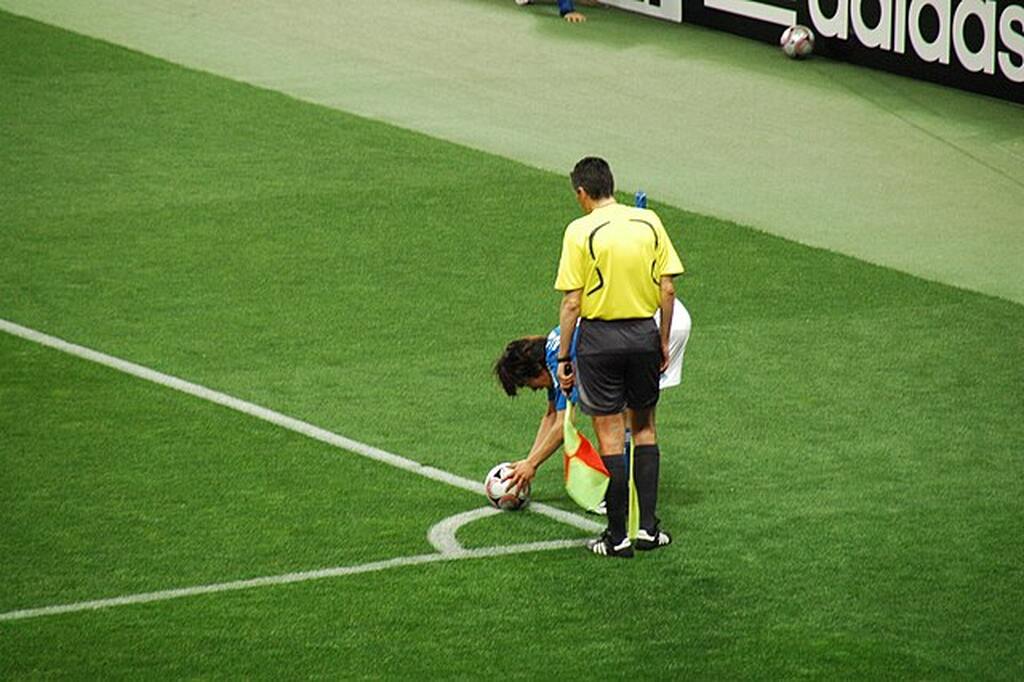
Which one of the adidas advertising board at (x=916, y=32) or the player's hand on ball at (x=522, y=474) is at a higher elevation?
the adidas advertising board at (x=916, y=32)

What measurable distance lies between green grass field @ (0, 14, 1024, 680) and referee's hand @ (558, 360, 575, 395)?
865mm

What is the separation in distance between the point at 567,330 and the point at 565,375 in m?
0.26

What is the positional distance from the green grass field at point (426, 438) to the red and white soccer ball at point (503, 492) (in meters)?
0.09

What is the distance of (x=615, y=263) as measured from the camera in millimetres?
9914

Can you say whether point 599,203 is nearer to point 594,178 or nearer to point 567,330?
point 594,178

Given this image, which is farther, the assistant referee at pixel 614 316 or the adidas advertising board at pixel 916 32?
the adidas advertising board at pixel 916 32

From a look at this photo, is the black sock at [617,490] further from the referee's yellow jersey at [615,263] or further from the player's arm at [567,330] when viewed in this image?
the referee's yellow jersey at [615,263]

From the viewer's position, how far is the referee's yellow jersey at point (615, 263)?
32.5 feet

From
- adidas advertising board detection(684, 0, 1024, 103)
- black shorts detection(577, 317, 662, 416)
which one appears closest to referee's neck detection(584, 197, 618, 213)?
black shorts detection(577, 317, 662, 416)

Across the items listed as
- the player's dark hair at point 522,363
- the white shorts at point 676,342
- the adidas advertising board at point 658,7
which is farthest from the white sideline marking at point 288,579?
the adidas advertising board at point 658,7

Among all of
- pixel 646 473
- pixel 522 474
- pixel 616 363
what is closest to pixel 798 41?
pixel 522 474

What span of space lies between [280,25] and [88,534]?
13059 mm

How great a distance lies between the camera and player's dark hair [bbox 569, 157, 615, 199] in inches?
396

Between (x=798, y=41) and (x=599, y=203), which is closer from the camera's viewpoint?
(x=599, y=203)
